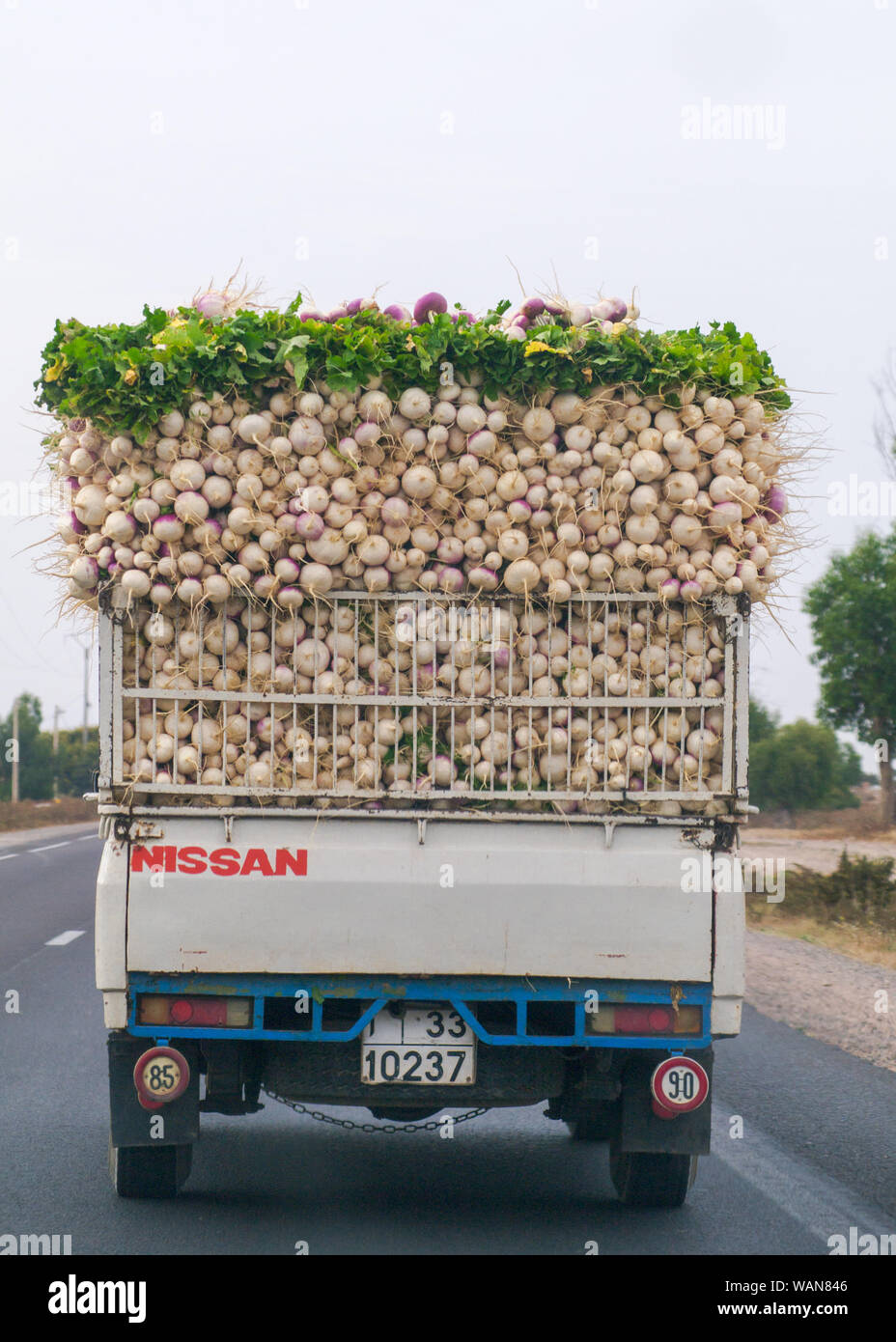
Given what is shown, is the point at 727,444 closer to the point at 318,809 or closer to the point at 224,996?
the point at 318,809

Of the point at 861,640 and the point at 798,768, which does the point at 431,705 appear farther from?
the point at 798,768

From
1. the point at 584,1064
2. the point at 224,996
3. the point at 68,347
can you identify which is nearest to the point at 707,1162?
the point at 584,1064

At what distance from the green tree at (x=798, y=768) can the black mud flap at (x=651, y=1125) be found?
53.7 metres

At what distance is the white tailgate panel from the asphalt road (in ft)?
3.29

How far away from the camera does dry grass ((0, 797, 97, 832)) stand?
55916 mm

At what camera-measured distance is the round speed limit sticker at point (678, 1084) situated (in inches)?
213

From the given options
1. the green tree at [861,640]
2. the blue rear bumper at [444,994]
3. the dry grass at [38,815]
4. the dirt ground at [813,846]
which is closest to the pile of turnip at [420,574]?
the blue rear bumper at [444,994]

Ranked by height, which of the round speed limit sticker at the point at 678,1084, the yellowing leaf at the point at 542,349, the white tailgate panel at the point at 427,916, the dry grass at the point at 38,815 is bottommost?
the dry grass at the point at 38,815

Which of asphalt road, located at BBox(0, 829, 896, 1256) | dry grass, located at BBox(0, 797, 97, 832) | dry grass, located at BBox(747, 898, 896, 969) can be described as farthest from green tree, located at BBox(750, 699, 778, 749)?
asphalt road, located at BBox(0, 829, 896, 1256)

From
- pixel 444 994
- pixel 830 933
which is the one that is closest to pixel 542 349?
pixel 444 994

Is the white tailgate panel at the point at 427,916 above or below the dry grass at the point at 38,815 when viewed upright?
above

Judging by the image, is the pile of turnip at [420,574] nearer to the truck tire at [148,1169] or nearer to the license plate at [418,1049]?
the license plate at [418,1049]

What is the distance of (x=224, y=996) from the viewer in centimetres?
548
